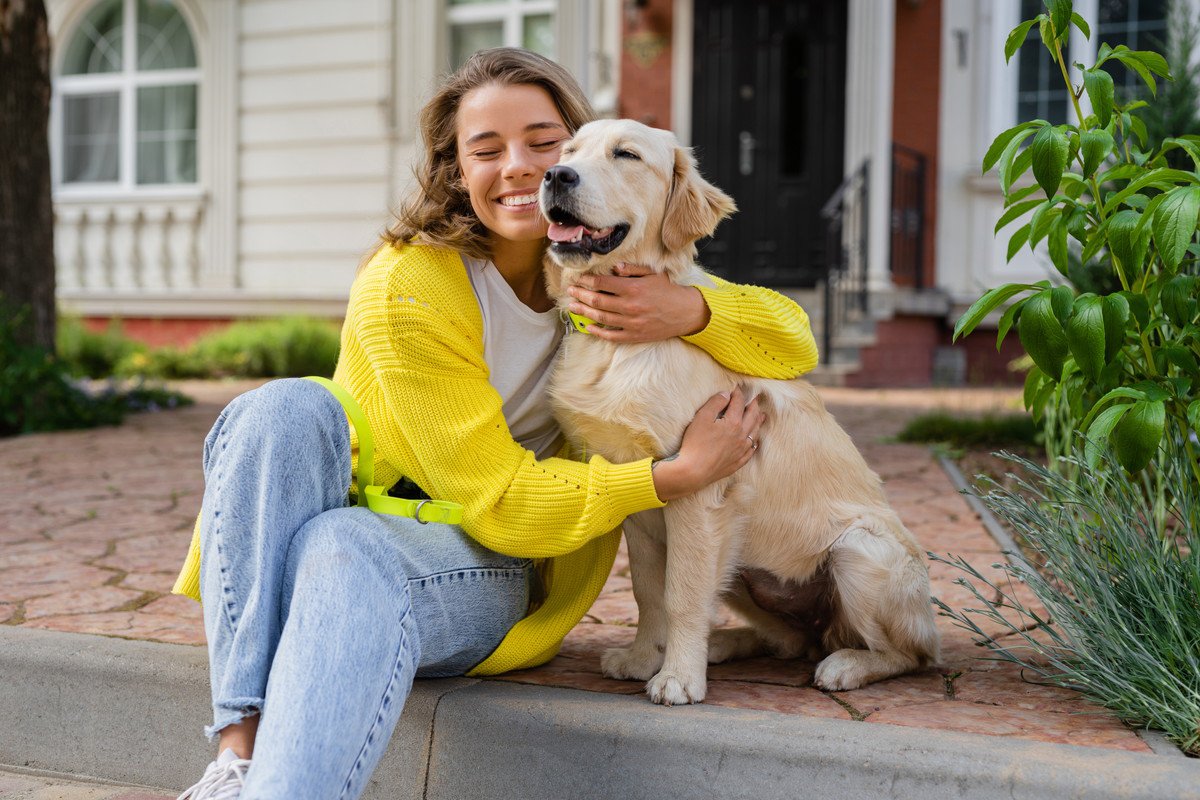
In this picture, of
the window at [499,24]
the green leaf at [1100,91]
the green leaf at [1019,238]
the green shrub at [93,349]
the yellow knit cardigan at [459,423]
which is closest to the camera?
the green leaf at [1100,91]

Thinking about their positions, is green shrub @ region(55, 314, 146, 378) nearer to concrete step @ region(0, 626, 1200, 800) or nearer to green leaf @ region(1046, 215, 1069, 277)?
concrete step @ region(0, 626, 1200, 800)

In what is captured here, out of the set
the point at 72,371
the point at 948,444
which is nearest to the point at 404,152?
the point at 72,371

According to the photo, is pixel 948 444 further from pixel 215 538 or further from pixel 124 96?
pixel 124 96

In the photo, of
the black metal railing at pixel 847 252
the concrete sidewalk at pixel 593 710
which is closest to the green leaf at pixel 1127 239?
the concrete sidewalk at pixel 593 710

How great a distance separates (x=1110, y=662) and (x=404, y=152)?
389 inches

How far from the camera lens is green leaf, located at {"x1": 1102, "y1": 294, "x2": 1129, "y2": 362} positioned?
2.05m

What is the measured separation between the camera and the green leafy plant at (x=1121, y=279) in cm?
206

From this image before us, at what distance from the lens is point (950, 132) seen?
9883 millimetres

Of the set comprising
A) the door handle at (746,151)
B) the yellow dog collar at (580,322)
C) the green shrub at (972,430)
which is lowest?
the green shrub at (972,430)

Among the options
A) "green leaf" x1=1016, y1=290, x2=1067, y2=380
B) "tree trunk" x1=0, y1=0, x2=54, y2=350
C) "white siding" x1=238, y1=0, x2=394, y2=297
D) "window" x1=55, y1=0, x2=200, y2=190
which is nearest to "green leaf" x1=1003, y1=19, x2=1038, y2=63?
"green leaf" x1=1016, y1=290, x2=1067, y2=380

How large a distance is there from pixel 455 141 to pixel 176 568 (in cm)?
182

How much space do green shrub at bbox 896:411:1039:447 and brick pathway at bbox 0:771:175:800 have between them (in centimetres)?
479

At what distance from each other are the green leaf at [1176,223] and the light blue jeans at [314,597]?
1431 millimetres

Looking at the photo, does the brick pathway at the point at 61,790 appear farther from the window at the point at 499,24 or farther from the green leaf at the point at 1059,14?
the window at the point at 499,24
